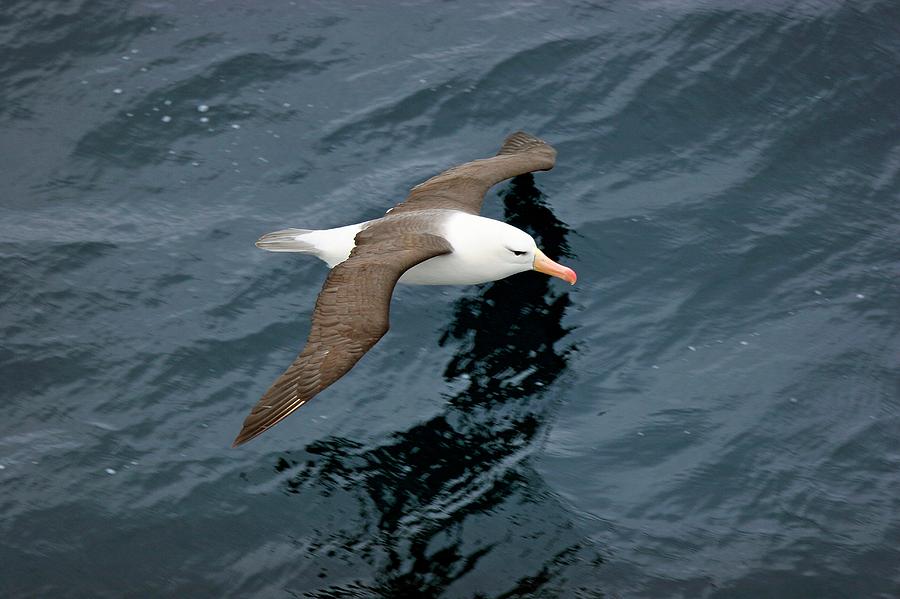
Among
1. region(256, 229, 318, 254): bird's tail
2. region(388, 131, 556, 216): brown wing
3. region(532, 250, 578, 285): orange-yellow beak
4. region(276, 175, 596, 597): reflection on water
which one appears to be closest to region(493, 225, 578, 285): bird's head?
region(532, 250, 578, 285): orange-yellow beak

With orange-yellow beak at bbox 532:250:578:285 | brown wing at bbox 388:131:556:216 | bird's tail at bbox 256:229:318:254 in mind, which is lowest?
orange-yellow beak at bbox 532:250:578:285

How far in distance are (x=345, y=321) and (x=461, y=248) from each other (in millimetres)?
2144

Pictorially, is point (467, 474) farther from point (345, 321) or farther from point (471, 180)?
point (471, 180)

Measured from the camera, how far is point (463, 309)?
1214cm

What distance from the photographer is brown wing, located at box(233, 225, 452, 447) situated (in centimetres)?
912

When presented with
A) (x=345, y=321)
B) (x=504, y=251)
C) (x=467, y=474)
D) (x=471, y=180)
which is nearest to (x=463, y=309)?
(x=504, y=251)

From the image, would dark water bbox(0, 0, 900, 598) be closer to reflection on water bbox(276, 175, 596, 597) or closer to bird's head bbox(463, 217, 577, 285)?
reflection on water bbox(276, 175, 596, 597)

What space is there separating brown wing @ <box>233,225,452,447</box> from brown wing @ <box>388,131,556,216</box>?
1.33 meters

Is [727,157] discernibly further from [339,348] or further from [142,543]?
[142,543]

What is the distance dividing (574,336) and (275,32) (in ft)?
21.8

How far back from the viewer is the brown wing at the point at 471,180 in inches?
486

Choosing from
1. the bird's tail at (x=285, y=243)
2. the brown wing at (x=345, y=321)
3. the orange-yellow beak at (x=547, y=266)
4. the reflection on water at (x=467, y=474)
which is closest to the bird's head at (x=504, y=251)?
the orange-yellow beak at (x=547, y=266)

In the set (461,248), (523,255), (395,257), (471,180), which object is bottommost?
(523,255)

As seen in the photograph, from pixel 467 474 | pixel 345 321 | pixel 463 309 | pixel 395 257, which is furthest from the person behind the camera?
pixel 463 309
